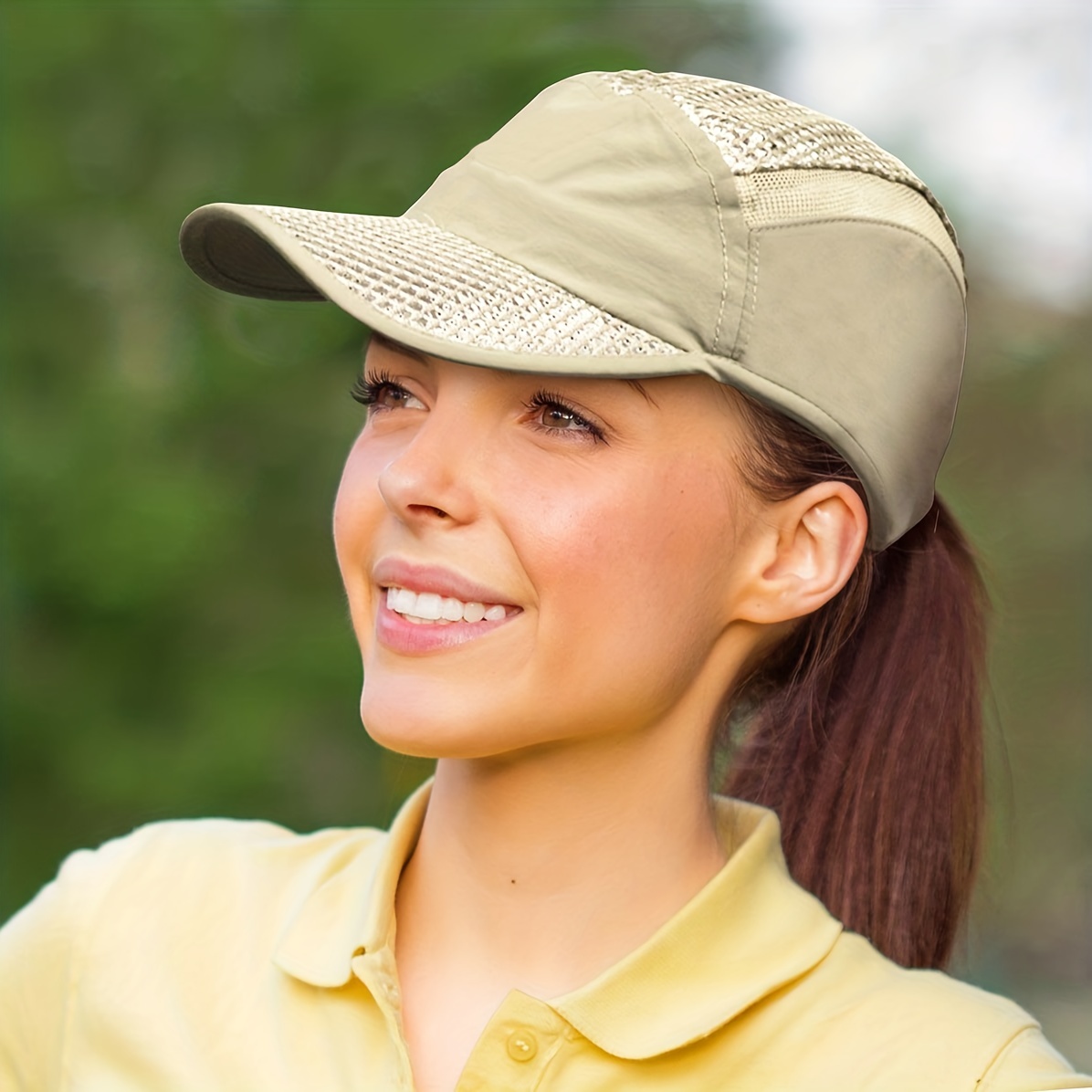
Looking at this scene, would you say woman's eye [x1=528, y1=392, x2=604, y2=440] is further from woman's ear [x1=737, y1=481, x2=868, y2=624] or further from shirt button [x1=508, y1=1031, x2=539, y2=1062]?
shirt button [x1=508, y1=1031, x2=539, y2=1062]

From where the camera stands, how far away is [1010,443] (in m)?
4.36

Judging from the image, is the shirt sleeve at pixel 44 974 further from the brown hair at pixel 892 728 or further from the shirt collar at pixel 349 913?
the brown hair at pixel 892 728

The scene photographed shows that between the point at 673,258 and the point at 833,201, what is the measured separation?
171mm

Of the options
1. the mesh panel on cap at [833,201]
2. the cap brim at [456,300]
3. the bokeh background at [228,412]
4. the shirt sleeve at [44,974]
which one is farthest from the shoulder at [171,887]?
the bokeh background at [228,412]

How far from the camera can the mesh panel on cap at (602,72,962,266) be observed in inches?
53.7

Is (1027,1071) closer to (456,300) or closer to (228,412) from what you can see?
(456,300)

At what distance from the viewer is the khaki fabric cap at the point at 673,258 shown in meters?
1.31

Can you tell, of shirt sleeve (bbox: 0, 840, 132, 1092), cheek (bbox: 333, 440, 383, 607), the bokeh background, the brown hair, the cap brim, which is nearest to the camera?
the cap brim

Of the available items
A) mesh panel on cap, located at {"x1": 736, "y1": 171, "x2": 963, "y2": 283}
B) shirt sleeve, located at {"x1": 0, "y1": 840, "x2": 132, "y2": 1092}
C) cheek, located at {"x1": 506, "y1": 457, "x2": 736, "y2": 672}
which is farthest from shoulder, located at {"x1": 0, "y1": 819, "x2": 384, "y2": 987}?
mesh panel on cap, located at {"x1": 736, "y1": 171, "x2": 963, "y2": 283}

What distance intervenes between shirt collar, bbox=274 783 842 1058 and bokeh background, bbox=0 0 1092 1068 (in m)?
2.77

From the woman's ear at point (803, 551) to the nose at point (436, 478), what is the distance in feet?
0.99

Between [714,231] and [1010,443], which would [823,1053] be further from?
[1010,443]

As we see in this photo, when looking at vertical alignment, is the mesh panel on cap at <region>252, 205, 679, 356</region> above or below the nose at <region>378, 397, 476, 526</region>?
above

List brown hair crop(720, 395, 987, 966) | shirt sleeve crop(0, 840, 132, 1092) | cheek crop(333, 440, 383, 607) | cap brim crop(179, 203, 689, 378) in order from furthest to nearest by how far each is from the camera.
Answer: brown hair crop(720, 395, 987, 966), shirt sleeve crop(0, 840, 132, 1092), cheek crop(333, 440, 383, 607), cap brim crop(179, 203, 689, 378)
